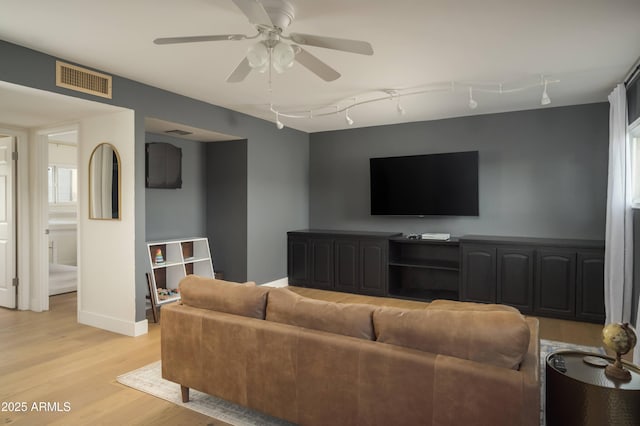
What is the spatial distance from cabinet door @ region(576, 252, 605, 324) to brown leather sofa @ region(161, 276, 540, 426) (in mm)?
2319

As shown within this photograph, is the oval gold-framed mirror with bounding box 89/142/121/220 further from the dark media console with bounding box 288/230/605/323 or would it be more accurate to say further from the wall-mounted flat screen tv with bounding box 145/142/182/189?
the dark media console with bounding box 288/230/605/323

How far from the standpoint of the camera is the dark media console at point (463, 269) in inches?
170

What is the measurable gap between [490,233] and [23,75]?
17.4 ft

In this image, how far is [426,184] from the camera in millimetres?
5551

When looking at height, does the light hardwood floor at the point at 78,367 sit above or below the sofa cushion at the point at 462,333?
below

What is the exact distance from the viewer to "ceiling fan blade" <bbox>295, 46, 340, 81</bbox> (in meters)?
2.38

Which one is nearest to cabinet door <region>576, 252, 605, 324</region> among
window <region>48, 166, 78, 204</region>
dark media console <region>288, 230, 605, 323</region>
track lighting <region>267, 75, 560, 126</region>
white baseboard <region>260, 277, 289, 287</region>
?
dark media console <region>288, 230, 605, 323</region>

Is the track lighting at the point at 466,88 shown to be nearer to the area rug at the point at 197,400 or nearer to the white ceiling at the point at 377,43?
the white ceiling at the point at 377,43

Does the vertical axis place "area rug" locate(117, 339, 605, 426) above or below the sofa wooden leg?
below

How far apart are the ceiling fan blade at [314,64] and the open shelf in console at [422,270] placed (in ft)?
10.6

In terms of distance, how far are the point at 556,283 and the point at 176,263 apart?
4.43m

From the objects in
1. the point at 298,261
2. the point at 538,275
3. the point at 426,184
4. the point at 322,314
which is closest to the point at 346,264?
the point at 298,261

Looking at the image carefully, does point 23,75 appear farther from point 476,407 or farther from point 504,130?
point 504,130

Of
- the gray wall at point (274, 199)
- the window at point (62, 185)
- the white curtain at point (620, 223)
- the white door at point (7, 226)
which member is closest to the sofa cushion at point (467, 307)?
the white curtain at point (620, 223)
